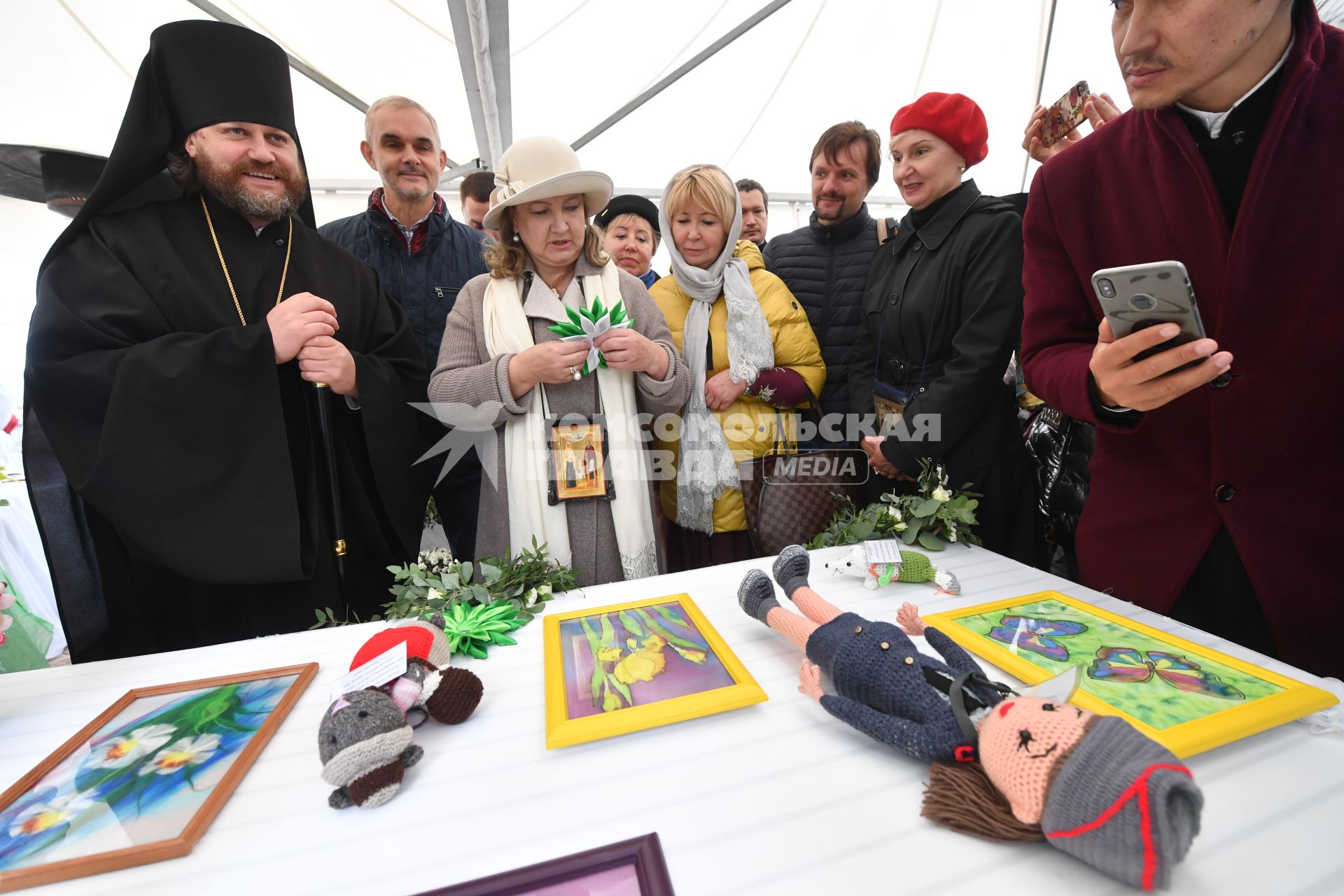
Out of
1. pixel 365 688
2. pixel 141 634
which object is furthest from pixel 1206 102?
pixel 141 634

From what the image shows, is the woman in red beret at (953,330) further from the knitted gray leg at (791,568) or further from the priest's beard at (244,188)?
the priest's beard at (244,188)

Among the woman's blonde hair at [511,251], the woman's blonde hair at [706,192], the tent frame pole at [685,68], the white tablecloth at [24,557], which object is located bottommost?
the white tablecloth at [24,557]

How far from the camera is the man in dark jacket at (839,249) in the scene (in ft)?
7.88

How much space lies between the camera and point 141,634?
1.64m

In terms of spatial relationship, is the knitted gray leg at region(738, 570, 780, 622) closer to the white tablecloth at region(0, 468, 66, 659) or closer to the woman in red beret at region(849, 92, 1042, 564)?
the woman in red beret at region(849, 92, 1042, 564)

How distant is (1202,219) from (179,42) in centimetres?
259

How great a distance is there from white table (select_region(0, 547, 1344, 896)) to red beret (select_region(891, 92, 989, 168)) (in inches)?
64.3

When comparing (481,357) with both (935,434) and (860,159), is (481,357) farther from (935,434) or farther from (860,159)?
(860,159)

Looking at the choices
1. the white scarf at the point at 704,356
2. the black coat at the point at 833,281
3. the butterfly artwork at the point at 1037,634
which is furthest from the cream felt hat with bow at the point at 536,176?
the butterfly artwork at the point at 1037,634

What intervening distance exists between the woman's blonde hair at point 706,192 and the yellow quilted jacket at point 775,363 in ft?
0.67

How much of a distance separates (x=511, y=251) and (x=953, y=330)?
147cm

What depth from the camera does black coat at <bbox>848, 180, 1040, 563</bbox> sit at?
1.80 m

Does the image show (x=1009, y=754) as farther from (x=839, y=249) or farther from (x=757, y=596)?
(x=839, y=249)
